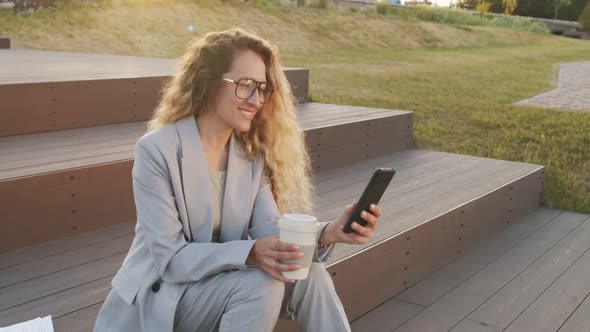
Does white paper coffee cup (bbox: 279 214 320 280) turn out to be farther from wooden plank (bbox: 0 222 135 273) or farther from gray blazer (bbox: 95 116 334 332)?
wooden plank (bbox: 0 222 135 273)

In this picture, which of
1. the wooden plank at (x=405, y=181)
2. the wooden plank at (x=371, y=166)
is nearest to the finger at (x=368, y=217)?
the wooden plank at (x=405, y=181)

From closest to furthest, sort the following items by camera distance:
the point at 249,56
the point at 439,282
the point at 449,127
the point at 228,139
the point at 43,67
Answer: the point at 249,56 → the point at 228,139 → the point at 439,282 → the point at 43,67 → the point at 449,127

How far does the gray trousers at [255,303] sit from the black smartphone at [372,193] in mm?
174

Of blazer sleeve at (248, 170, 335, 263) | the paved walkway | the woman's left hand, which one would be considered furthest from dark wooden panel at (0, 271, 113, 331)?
the paved walkway

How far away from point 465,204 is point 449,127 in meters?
2.92

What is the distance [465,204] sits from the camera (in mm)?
3646

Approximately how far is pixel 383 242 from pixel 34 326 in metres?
1.48

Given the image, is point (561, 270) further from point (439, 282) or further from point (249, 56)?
point (249, 56)

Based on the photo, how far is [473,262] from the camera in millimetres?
3588

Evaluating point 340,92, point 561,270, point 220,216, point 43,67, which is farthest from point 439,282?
point 340,92

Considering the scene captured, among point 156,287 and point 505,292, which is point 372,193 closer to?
point 156,287

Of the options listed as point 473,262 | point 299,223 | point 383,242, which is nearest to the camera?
point 299,223

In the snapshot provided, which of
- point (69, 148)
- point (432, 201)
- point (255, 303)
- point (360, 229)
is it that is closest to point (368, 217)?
point (360, 229)

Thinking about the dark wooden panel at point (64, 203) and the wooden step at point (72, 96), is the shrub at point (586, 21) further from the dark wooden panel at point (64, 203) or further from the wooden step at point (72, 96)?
the dark wooden panel at point (64, 203)
